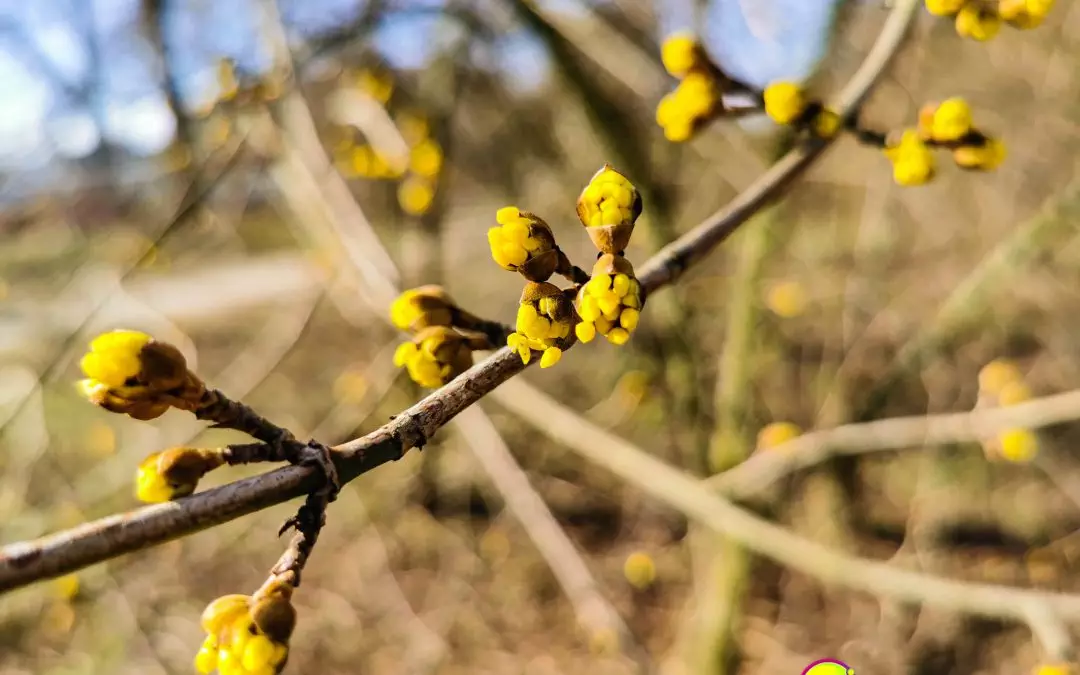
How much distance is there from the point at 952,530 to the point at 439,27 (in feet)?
14.9

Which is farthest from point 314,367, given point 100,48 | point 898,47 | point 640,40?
point 898,47

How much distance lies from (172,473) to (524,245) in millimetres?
490

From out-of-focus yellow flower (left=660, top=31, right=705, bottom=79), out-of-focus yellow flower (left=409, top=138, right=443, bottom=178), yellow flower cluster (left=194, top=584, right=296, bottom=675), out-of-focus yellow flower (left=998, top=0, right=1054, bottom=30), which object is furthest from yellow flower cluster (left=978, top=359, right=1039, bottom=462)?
out-of-focus yellow flower (left=409, top=138, right=443, bottom=178)

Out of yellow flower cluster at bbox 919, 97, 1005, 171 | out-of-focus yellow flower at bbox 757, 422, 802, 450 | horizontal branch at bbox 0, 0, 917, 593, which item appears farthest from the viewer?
out-of-focus yellow flower at bbox 757, 422, 802, 450

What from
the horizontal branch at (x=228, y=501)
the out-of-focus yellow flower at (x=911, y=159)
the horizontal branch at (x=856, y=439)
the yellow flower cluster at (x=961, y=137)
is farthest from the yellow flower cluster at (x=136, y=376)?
the horizontal branch at (x=856, y=439)

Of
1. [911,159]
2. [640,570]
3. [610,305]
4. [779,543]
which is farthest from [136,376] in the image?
[640,570]

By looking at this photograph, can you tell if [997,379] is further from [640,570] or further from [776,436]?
[640,570]

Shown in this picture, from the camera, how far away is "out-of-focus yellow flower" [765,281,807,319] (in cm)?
447

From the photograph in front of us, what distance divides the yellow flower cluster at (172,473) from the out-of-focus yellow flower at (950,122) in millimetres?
1370

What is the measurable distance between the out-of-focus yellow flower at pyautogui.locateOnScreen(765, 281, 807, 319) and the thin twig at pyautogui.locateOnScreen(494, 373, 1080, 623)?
2518 mm

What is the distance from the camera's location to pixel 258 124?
3244 millimetres

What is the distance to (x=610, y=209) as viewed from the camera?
0.94 meters

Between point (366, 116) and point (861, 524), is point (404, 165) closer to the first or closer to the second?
point (366, 116)

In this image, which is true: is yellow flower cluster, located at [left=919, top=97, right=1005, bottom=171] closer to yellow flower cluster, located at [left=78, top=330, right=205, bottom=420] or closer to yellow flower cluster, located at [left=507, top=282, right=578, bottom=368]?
yellow flower cluster, located at [left=507, top=282, right=578, bottom=368]
